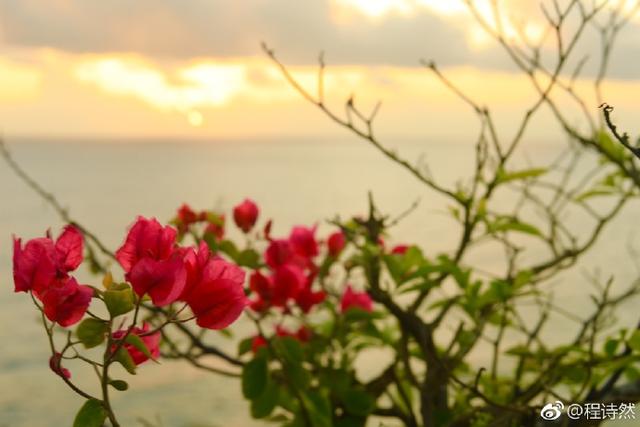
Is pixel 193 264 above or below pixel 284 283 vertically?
below

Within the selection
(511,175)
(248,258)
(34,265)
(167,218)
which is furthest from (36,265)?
(167,218)

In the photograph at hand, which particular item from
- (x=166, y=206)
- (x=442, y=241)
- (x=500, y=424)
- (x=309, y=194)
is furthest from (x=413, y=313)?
(x=309, y=194)

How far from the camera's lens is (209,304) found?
50 centimetres

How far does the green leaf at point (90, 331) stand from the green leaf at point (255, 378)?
0.50m

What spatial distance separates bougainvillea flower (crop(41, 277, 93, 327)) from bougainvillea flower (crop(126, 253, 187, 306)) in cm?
3

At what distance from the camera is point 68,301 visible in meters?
0.47

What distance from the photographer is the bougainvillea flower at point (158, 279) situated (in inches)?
18.2

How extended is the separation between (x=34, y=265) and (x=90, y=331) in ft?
0.17

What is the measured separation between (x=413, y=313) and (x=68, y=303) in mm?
573

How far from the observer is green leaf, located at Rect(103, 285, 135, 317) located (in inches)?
18.8

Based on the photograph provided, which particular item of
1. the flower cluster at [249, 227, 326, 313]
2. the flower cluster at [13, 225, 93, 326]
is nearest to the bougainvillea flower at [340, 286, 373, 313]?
the flower cluster at [249, 227, 326, 313]

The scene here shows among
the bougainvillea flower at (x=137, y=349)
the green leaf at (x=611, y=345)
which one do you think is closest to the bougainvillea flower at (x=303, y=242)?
the green leaf at (x=611, y=345)

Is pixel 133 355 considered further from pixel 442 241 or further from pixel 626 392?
pixel 442 241

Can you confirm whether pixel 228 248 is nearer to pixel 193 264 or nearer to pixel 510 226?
pixel 510 226
